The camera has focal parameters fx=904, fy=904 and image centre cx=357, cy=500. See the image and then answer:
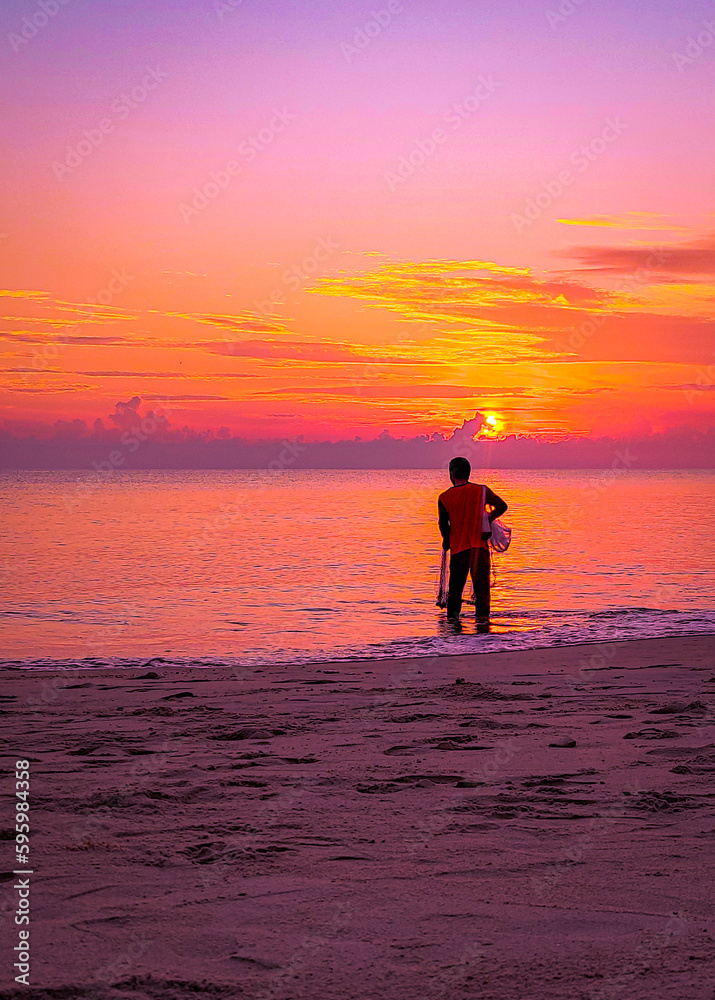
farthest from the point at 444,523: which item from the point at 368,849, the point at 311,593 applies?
the point at 368,849

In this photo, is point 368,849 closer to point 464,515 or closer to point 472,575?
point 464,515

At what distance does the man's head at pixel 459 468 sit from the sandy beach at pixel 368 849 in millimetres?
5737

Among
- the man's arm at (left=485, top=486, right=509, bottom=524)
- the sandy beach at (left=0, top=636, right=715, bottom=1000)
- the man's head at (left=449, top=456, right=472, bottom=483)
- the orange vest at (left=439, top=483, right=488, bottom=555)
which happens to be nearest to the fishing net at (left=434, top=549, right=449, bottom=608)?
the orange vest at (left=439, top=483, right=488, bottom=555)

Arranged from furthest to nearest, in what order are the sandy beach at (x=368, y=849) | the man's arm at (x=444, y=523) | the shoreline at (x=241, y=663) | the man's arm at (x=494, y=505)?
the man's arm at (x=444, y=523) → the man's arm at (x=494, y=505) → the shoreline at (x=241, y=663) → the sandy beach at (x=368, y=849)

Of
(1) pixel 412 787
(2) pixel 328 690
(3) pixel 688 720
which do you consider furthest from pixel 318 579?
(1) pixel 412 787

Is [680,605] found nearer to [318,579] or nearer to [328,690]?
[318,579]

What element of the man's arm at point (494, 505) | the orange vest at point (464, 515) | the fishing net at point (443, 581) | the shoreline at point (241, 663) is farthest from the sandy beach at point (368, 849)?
the fishing net at point (443, 581)

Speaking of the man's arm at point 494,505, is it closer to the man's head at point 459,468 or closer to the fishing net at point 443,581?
the man's head at point 459,468

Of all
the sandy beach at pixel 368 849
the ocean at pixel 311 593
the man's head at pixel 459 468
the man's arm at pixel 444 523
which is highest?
the man's head at pixel 459 468

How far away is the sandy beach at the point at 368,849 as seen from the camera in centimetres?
293

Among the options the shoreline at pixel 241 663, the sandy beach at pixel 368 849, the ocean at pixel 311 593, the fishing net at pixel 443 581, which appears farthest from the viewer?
the fishing net at pixel 443 581

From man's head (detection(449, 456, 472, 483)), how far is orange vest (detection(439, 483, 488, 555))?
0.45 ft

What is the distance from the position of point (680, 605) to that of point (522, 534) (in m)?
18.3

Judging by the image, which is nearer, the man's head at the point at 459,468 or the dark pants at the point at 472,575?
the man's head at the point at 459,468
